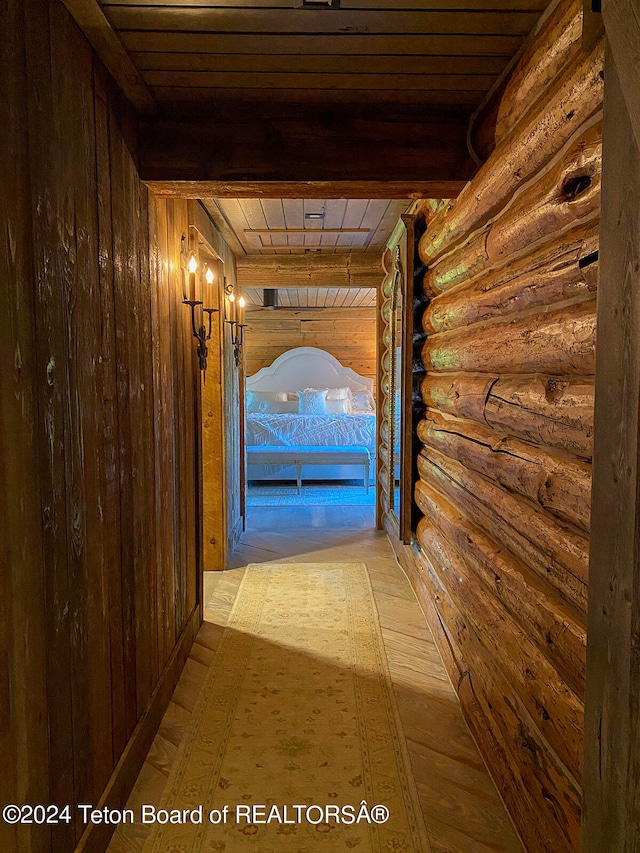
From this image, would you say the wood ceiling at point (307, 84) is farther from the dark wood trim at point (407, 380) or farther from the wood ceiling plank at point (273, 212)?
the wood ceiling plank at point (273, 212)

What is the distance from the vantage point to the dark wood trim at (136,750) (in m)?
1.50

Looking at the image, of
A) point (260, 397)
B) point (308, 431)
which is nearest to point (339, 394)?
point (260, 397)

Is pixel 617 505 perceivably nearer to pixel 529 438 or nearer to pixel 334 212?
pixel 529 438

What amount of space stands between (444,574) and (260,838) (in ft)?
4.55

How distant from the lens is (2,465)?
1.06m

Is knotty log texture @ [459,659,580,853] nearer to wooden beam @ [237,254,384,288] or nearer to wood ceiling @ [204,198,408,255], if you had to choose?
wood ceiling @ [204,198,408,255]

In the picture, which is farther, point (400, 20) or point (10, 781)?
point (400, 20)

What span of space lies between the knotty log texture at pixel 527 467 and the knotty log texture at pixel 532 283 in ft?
1.47

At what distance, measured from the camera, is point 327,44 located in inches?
61.9

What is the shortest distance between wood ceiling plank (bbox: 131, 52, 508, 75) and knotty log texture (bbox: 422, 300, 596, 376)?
34.4 inches

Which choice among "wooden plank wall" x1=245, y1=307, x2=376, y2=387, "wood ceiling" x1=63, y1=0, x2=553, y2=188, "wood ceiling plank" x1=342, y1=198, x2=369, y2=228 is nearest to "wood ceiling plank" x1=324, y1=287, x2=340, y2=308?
"wooden plank wall" x1=245, y1=307, x2=376, y2=387

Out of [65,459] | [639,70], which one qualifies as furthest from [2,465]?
[639,70]

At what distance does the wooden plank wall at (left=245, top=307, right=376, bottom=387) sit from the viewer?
28.2ft

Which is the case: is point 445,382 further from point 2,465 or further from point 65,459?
point 2,465
